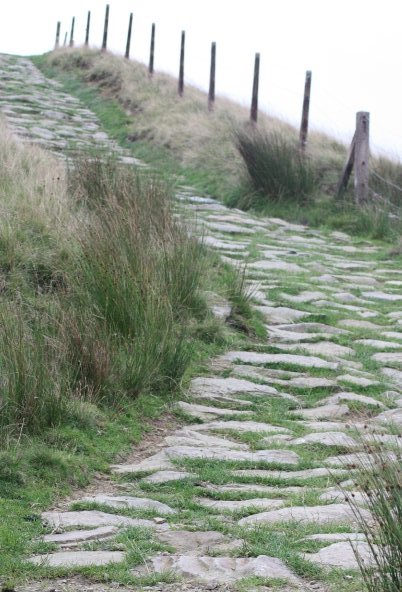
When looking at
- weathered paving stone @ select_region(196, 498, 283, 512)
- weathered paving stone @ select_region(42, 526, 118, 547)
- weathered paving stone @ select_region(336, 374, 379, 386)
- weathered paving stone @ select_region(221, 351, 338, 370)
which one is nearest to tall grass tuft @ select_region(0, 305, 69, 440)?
weathered paving stone @ select_region(42, 526, 118, 547)

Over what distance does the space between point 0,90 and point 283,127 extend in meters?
6.96

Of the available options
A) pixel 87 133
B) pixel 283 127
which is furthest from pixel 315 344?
pixel 87 133

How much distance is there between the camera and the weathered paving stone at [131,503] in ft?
11.9

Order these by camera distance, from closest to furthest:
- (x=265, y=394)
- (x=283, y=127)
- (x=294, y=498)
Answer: (x=294, y=498)
(x=265, y=394)
(x=283, y=127)

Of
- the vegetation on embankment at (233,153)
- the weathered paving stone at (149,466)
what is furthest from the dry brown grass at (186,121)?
the weathered paving stone at (149,466)

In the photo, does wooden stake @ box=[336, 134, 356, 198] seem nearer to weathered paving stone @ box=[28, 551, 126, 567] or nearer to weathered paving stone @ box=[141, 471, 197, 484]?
weathered paving stone @ box=[141, 471, 197, 484]

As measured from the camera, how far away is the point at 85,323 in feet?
15.9

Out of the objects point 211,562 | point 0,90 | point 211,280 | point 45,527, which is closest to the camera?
point 211,562

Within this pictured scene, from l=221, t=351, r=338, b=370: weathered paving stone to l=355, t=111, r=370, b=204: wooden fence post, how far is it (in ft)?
19.2

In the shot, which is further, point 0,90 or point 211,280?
point 0,90

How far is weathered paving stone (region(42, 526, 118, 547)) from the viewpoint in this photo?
3295 mm

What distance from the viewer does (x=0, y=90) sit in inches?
742

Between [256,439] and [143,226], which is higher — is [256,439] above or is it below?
below

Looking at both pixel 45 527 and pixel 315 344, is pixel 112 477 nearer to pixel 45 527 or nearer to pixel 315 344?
pixel 45 527
